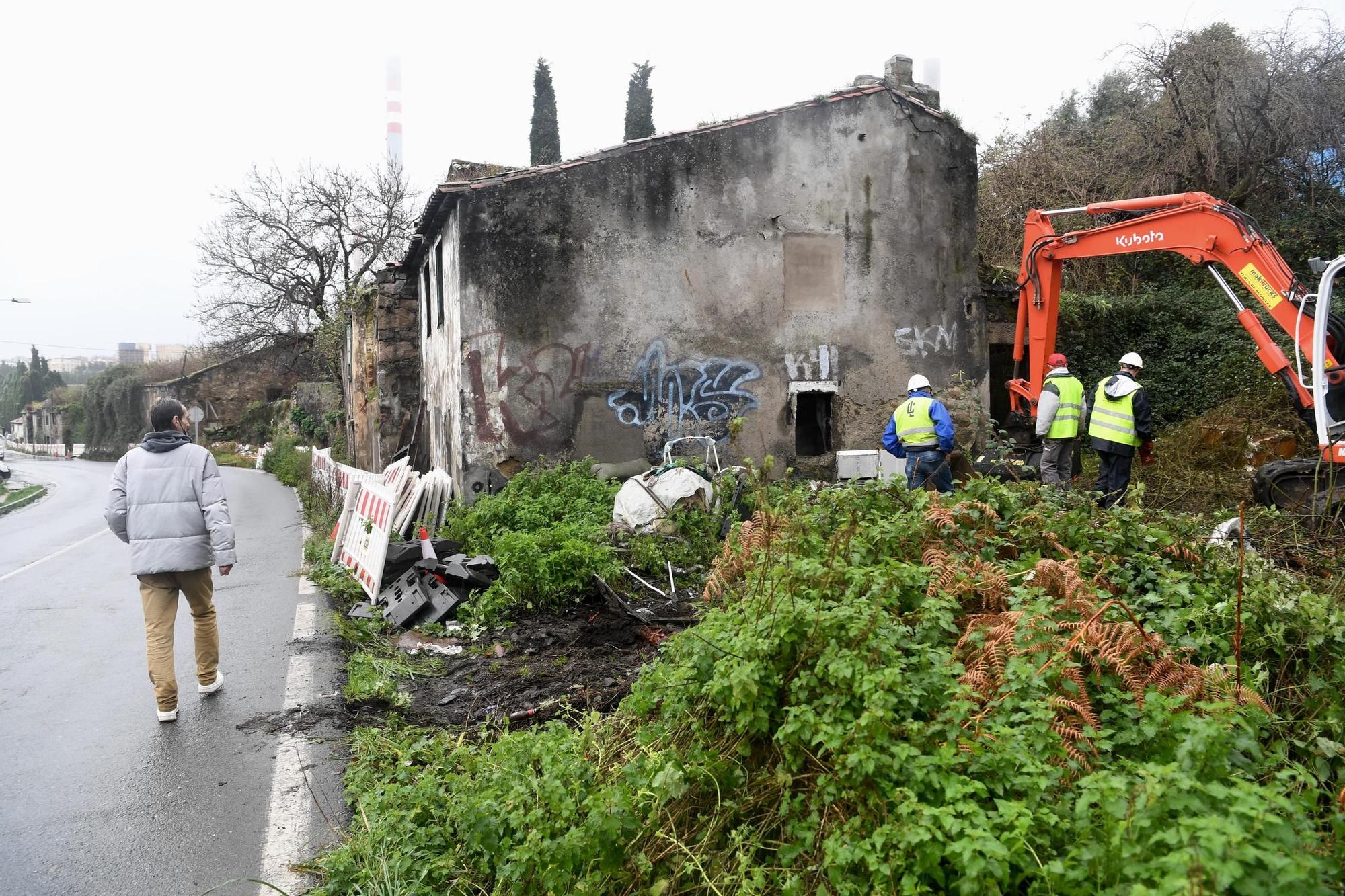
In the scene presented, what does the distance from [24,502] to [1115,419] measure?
1192 inches

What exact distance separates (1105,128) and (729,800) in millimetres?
24822

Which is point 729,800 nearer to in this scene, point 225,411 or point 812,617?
point 812,617

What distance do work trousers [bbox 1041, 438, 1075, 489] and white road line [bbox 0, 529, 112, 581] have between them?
1358 centimetres

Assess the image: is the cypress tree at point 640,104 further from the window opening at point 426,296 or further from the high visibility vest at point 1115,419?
the high visibility vest at point 1115,419

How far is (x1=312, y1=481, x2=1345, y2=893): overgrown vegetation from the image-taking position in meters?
2.31

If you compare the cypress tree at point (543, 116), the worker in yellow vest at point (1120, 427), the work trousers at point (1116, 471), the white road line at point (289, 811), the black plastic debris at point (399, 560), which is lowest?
the white road line at point (289, 811)

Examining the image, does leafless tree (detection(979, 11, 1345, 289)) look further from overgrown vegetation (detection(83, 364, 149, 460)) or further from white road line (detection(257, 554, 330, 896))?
overgrown vegetation (detection(83, 364, 149, 460))

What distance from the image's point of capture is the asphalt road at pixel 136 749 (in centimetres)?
382

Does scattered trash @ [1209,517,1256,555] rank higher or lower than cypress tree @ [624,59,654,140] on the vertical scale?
lower

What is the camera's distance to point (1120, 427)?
31.2 feet

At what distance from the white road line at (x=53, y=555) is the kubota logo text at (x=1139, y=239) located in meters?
15.3

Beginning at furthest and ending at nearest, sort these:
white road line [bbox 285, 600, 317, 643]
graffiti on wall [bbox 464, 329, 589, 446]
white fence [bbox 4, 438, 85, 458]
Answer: white fence [bbox 4, 438, 85, 458], graffiti on wall [bbox 464, 329, 589, 446], white road line [bbox 285, 600, 317, 643]

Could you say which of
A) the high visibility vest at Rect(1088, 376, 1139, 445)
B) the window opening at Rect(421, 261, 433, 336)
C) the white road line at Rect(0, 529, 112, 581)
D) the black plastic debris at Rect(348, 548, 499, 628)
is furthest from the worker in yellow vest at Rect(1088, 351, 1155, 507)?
the white road line at Rect(0, 529, 112, 581)

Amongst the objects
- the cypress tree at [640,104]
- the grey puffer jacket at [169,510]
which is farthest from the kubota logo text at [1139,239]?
the cypress tree at [640,104]
